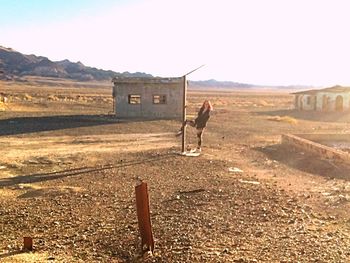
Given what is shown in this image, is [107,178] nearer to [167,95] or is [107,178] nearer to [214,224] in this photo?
[214,224]

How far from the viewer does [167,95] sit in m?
31.2

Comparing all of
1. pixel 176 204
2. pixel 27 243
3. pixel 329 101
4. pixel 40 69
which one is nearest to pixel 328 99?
pixel 329 101

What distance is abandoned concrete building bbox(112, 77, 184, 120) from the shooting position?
3106cm

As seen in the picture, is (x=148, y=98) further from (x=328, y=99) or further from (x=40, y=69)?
(x=40, y=69)

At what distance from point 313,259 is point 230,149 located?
1085 cm

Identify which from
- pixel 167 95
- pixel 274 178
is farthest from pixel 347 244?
pixel 167 95

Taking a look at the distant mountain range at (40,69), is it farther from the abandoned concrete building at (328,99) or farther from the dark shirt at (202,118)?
the dark shirt at (202,118)

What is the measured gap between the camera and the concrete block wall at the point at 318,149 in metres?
13.0

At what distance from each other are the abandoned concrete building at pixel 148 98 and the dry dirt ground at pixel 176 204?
14399 mm

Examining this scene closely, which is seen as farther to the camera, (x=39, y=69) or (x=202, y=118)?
(x=39, y=69)

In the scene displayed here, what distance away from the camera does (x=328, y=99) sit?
4316cm

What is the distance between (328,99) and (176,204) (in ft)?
124

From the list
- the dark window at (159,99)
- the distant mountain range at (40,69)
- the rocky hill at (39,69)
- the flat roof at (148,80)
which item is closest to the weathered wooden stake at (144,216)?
the flat roof at (148,80)

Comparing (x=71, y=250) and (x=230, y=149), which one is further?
(x=230, y=149)
